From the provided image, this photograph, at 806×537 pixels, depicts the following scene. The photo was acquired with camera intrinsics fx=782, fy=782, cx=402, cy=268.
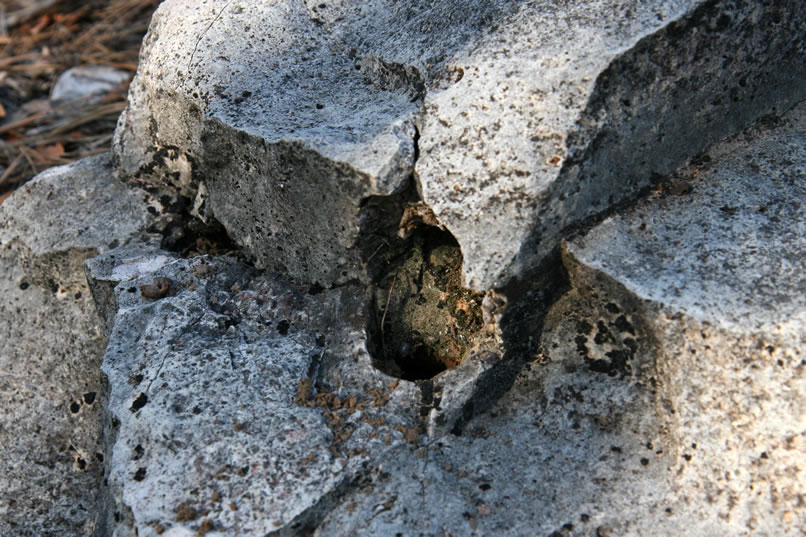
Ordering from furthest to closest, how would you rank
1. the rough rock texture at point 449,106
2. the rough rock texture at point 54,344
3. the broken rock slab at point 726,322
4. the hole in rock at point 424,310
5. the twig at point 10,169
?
the twig at point 10,169 < the rough rock texture at point 54,344 < the hole in rock at point 424,310 < the rough rock texture at point 449,106 < the broken rock slab at point 726,322

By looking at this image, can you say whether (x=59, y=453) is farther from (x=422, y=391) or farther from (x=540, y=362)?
(x=540, y=362)

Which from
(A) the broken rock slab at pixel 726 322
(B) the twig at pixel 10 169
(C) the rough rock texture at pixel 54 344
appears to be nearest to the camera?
(A) the broken rock slab at pixel 726 322

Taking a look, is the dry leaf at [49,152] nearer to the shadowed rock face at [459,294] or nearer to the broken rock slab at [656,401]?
the shadowed rock face at [459,294]

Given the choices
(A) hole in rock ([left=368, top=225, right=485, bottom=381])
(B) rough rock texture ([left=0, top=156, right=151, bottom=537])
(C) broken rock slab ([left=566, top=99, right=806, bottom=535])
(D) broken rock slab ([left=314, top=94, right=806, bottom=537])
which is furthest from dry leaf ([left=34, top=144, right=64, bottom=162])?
(C) broken rock slab ([left=566, top=99, right=806, bottom=535])

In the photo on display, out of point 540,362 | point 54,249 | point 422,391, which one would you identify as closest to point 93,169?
point 54,249

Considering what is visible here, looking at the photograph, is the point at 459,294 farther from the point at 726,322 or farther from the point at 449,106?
the point at 726,322

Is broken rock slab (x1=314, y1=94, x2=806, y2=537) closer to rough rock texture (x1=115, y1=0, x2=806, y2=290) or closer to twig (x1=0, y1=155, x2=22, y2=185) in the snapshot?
rough rock texture (x1=115, y1=0, x2=806, y2=290)

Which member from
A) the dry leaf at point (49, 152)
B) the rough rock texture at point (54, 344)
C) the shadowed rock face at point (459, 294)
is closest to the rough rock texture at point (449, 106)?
the shadowed rock face at point (459, 294)
